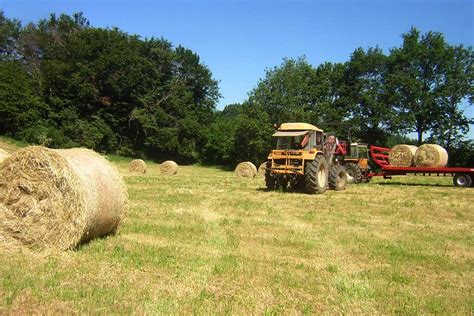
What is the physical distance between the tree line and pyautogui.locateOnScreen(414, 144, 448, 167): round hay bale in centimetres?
1617

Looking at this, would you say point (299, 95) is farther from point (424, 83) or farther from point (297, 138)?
point (297, 138)

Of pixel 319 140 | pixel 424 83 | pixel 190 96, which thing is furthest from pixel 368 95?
pixel 319 140

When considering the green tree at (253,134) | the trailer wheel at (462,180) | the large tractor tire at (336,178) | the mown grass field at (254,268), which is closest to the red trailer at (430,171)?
the trailer wheel at (462,180)

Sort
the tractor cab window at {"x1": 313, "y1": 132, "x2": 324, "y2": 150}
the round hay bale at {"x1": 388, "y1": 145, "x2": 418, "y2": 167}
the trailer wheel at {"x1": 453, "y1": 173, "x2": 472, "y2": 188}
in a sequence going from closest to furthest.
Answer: the tractor cab window at {"x1": 313, "y1": 132, "x2": 324, "y2": 150} < the trailer wheel at {"x1": 453, "y1": 173, "x2": 472, "y2": 188} < the round hay bale at {"x1": 388, "y1": 145, "x2": 418, "y2": 167}

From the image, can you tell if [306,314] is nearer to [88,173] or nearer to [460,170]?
[88,173]

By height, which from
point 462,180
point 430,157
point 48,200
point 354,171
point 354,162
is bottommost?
point 48,200

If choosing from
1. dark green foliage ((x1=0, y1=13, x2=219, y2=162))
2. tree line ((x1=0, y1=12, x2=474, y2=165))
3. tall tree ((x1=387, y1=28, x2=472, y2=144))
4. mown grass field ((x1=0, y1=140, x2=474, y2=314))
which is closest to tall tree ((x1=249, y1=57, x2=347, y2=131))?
tree line ((x1=0, y1=12, x2=474, y2=165))

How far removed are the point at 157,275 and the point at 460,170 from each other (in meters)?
17.3

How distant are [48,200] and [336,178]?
453 inches

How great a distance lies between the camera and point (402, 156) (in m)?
21.4

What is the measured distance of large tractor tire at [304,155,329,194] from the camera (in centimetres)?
1454

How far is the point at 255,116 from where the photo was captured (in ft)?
125

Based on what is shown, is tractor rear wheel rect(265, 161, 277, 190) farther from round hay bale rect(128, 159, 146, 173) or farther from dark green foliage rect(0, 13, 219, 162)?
dark green foliage rect(0, 13, 219, 162)

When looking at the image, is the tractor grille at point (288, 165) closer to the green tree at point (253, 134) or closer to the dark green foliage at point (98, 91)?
the green tree at point (253, 134)
